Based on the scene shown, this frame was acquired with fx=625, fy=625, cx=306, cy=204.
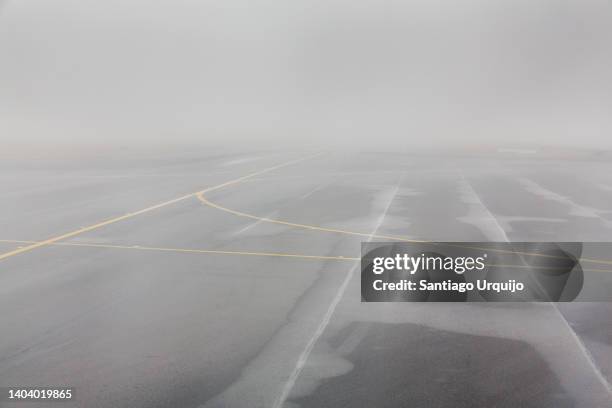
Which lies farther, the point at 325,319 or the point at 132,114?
the point at 132,114

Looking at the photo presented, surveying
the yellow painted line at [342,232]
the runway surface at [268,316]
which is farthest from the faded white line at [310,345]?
the yellow painted line at [342,232]

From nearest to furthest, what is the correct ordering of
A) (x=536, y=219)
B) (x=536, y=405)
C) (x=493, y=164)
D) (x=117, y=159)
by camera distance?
(x=536, y=405)
(x=536, y=219)
(x=493, y=164)
(x=117, y=159)

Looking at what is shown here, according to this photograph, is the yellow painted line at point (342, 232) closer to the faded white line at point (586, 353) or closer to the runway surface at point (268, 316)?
the runway surface at point (268, 316)

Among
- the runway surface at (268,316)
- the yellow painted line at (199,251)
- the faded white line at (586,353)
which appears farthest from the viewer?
the yellow painted line at (199,251)

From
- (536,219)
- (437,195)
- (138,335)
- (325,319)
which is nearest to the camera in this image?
(138,335)

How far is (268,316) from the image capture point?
38.0ft

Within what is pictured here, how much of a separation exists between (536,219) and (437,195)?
698 cm

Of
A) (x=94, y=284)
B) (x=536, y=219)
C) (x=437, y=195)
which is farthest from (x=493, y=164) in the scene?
(x=94, y=284)

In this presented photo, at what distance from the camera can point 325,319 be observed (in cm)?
1141

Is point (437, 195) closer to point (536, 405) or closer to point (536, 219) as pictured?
point (536, 219)

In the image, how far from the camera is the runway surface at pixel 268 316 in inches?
334

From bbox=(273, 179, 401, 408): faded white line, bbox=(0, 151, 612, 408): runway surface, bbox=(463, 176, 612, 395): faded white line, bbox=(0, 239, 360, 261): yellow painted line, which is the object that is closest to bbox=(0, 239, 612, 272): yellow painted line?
bbox=(0, 239, 360, 261): yellow painted line

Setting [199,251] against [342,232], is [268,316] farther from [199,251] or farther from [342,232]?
[342,232]

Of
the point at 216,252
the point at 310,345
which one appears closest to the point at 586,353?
the point at 310,345
